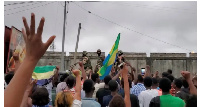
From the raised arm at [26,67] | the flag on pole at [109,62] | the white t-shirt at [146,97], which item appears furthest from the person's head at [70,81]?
the raised arm at [26,67]

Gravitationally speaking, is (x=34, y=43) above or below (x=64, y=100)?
above

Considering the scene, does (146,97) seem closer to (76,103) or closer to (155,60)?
(76,103)

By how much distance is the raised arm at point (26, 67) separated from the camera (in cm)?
127

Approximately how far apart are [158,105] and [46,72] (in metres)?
3.89

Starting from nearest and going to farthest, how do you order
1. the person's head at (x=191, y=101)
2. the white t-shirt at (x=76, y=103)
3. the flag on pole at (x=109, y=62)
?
the person's head at (x=191, y=101) < the white t-shirt at (x=76, y=103) < the flag on pole at (x=109, y=62)

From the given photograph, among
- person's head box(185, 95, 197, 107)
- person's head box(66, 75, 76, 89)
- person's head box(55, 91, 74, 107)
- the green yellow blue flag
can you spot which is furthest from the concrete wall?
person's head box(185, 95, 197, 107)

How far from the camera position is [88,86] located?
164 inches

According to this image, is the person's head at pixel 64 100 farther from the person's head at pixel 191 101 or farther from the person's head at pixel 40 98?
the person's head at pixel 191 101

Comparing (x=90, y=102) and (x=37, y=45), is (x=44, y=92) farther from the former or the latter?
(x=37, y=45)

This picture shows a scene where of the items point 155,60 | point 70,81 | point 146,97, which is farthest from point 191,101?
point 155,60

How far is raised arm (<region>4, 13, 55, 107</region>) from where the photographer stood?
127 cm

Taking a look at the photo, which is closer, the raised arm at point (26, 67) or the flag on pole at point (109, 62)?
the raised arm at point (26, 67)

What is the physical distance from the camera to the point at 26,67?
4.40 feet

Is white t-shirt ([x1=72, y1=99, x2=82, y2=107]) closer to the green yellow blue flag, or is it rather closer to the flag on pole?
the green yellow blue flag
